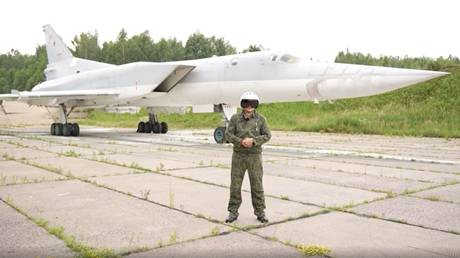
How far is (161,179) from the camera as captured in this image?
6.71 metres

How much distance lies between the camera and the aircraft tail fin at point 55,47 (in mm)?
20859

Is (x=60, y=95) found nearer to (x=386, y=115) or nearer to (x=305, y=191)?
(x=305, y=191)

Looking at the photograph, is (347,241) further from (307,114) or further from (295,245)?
(307,114)

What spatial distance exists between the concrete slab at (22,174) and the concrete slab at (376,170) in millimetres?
4208

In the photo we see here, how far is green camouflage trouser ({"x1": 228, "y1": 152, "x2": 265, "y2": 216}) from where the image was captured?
14.1ft

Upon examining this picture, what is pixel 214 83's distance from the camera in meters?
13.1

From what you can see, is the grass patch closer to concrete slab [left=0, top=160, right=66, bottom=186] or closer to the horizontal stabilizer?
concrete slab [left=0, top=160, right=66, bottom=186]

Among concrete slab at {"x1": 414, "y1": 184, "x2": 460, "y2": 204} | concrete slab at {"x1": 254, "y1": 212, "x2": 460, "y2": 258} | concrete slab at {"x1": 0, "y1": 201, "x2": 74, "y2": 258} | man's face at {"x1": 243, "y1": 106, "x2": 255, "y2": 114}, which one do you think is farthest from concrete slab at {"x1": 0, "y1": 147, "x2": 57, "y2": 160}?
concrete slab at {"x1": 414, "y1": 184, "x2": 460, "y2": 204}

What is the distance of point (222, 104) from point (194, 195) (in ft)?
26.8

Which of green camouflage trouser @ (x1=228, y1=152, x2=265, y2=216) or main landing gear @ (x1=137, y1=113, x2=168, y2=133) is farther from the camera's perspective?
main landing gear @ (x1=137, y1=113, x2=168, y2=133)

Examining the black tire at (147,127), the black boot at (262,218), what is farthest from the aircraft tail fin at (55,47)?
the black boot at (262,218)

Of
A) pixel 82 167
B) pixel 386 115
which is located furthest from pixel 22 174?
pixel 386 115

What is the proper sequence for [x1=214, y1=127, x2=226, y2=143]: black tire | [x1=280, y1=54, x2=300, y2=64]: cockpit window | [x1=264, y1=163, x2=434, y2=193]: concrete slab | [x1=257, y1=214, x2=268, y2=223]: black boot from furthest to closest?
[x1=214, y1=127, x2=226, y2=143]: black tire < [x1=280, y1=54, x2=300, y2=64]: cockpit window < [x1=264, y1=163, x2=434, y2=193]: concrete slab < [x1=257, y1=214, x2=268, y2=223]: black boot

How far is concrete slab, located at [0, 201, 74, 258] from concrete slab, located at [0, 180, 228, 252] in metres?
0.19
